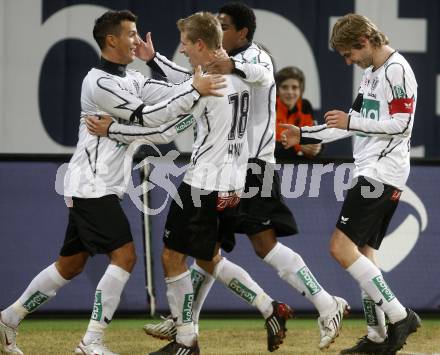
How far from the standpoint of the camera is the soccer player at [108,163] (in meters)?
5.56

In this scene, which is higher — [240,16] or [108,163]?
[240,16]

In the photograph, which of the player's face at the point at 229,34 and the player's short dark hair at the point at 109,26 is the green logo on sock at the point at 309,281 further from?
the player's short dark hair at the point at 109,26

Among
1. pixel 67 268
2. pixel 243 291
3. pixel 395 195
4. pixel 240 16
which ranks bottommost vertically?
pixel 243 291

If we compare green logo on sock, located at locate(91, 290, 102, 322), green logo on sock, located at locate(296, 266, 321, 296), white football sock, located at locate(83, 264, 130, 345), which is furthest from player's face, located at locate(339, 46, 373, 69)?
green logo on sock, located at locate(91, 290, 102, 322)

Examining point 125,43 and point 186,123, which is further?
point 125,43

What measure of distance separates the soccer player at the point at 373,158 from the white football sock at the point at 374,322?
6.9 inches

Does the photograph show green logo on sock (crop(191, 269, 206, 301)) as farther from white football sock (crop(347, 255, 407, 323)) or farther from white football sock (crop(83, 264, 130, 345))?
white football sock (crop(347, 255, 407, 323))

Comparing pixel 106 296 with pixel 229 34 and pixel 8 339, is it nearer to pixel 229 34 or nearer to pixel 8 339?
pixel 8 339

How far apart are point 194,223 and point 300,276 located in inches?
30.6

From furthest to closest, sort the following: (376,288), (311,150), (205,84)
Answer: (311,150)
(376,288)
(205,84)

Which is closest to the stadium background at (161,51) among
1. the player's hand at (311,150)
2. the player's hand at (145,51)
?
the player's hand at (311,150)

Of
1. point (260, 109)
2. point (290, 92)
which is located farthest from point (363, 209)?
point (290, 92)

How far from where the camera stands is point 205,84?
17.8 feet

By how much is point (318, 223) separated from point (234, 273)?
1.38 meters
